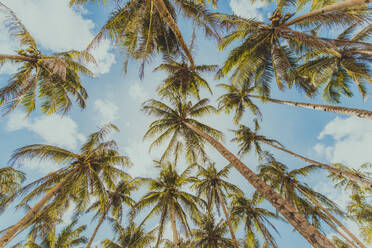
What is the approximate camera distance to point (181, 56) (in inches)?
330

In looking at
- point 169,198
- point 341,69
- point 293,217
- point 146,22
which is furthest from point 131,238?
point 341,69

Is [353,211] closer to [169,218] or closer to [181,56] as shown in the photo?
[169,218]

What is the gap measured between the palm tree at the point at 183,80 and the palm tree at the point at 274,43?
1743mm

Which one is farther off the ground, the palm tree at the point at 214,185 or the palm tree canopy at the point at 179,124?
the palm tree canopy at the point at 179,124

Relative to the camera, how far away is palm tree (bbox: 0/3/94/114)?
6.63 meters

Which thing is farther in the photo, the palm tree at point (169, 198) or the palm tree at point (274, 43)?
the palm tree at point (169, 198)

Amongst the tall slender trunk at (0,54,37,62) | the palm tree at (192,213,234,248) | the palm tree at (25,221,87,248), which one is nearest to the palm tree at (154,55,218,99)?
the tall slender trunk at (0,54,37,62)

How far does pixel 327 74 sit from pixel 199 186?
1179cm

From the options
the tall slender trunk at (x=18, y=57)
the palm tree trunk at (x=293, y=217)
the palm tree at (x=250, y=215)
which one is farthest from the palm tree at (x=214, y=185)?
the tall slender trunk at (x=18, y=57)

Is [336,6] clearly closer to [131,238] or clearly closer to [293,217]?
[293,217]

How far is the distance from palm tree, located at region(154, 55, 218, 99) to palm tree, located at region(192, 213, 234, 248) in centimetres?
929

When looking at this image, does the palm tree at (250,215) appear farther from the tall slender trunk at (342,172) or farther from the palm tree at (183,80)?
the palm tree at (183,80)

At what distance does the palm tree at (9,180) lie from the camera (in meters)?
11.7

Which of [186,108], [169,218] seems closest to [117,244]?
[169,218]
